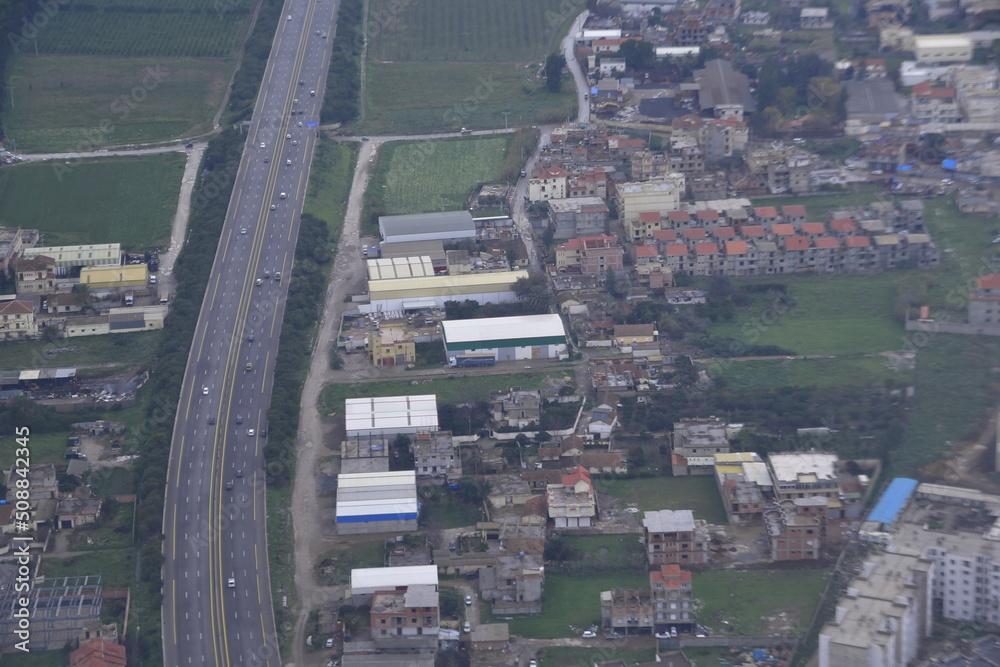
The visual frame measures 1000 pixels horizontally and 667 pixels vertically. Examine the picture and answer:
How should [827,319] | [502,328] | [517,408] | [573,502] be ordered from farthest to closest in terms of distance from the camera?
[827,319] → [502,328] → [517,408] → [573,502]

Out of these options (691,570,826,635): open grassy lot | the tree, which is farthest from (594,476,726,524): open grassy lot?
the tree

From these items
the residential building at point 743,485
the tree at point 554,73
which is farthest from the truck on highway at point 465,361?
the tree at point 554,73

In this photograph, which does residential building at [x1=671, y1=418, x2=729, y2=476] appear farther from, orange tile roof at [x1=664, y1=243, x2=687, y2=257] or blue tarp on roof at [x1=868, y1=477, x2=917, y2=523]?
orange tile roof at [x1=664, y1=243, x2=687, y2=257]

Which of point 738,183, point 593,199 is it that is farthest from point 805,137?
point 593,199

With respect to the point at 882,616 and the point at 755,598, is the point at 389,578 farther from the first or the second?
the point at 882,616

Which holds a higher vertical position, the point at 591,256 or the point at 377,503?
the point at 591,256

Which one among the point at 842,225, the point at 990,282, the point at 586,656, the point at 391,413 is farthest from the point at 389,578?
the point at 842,225

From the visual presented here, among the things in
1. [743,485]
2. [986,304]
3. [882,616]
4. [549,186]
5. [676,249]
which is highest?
[549,186]
